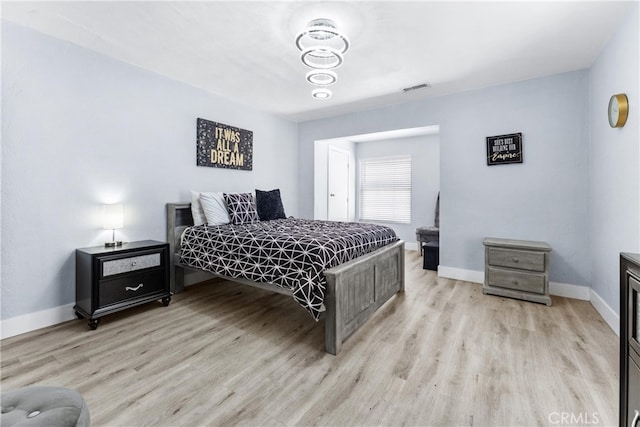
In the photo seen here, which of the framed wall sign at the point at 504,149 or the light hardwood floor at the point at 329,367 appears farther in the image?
the framed wall sign at the point at 504,149

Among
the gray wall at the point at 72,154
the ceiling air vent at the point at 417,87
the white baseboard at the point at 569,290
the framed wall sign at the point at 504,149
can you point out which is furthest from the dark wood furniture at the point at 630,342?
the gray wall at the point at 72,154

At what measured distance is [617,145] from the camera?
2.40 m

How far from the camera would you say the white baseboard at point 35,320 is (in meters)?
2.28

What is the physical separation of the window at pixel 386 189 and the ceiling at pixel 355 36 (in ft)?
8.71

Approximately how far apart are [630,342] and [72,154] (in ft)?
12.7

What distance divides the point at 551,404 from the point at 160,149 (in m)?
3.96

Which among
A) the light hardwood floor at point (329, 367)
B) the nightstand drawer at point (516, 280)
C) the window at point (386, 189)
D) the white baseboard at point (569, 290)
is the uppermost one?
the window at point (386, 189)

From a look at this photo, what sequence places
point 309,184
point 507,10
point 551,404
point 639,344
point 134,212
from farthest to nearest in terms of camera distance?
point 309,184 → point 134,212 → point 507,10 → point 551,404 → point 639,344

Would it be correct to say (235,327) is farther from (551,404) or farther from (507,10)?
(507,10)

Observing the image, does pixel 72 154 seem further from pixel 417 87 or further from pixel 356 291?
pixel 417 87

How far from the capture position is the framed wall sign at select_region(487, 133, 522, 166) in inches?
134

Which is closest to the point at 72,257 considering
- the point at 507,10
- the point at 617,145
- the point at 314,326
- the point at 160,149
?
the point at 160,149

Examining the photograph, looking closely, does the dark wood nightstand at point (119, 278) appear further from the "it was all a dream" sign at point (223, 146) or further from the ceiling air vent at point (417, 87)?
the ceiling air vent at point (417, 87)

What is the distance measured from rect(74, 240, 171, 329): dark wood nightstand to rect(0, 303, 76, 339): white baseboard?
90 millimetres
